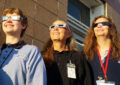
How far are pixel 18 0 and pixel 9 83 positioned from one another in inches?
104

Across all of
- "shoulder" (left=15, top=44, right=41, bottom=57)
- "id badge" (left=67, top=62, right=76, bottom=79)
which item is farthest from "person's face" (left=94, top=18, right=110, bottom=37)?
"shoulder" (left=15, top=44, right=41, bottom=57)

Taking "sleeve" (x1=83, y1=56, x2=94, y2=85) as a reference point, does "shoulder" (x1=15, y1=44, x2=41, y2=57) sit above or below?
above

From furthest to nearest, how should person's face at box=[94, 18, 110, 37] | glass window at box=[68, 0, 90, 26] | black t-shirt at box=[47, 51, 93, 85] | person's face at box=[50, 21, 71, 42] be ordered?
glass window at box=[68, 0, 90, 26]
person's face at box=[94, 18, 110, 37]
person's face at box=[50, 21, 71, 42]
black t-shirt at box=[47, 51, 93, 85]

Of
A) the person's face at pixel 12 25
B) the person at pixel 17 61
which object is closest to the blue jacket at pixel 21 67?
the person at pixel 17 61

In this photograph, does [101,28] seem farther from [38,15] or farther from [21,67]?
[38,15]

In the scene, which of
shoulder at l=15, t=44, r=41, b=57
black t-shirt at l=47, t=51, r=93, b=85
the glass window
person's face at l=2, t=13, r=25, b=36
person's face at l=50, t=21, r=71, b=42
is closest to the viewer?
shoulder at l=15, t=44, r=41, b=57

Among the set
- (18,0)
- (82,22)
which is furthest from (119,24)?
(18,0)

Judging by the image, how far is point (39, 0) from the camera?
5.52 meters

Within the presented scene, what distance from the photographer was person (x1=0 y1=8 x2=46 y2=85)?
2.57 m

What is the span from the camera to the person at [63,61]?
3160 millimetres

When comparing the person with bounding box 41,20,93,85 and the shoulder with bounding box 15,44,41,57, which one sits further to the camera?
the person with bounding box 41,20,93,85

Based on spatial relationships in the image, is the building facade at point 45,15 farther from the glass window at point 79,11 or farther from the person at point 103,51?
the person at point 103,51

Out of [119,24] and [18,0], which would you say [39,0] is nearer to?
[18,0]

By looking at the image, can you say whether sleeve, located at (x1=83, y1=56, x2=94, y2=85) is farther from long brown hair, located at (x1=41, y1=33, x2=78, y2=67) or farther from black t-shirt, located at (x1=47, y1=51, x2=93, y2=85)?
long brown hair, located at (x1=41, y1=33, x2=78, y2=67)
